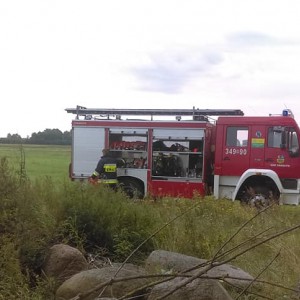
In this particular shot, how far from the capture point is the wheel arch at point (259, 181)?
13.3 m

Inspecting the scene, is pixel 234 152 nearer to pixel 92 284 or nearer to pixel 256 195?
pixel 256 195

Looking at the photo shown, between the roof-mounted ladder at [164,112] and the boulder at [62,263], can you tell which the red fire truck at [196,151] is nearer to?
the roof-mounted ladder at [164,112]

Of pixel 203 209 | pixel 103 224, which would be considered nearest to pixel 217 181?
pixel 203 209

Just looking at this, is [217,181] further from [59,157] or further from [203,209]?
[59,157]

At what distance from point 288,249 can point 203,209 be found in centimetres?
305

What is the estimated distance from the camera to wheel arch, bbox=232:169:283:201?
43.7 ft

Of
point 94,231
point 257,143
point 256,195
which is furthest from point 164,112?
point 94,231

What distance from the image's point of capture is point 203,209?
9000mm

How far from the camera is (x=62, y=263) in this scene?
5316 millimetres

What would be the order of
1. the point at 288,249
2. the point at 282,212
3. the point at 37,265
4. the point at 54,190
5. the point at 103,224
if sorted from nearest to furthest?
the point at 37,265 → the point at 288,249 → the point at 103,224 → the point at 54,190 → the point at 282,212

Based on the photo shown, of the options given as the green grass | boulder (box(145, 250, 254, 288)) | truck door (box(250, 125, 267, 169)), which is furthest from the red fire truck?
boulder (box(145, 250, 254, 288))

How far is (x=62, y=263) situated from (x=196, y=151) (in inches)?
365

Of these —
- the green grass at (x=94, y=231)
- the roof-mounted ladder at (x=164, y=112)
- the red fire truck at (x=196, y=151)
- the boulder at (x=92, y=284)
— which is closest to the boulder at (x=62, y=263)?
the green grass at (x=94, y=231)

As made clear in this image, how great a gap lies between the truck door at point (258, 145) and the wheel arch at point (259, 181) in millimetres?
228
